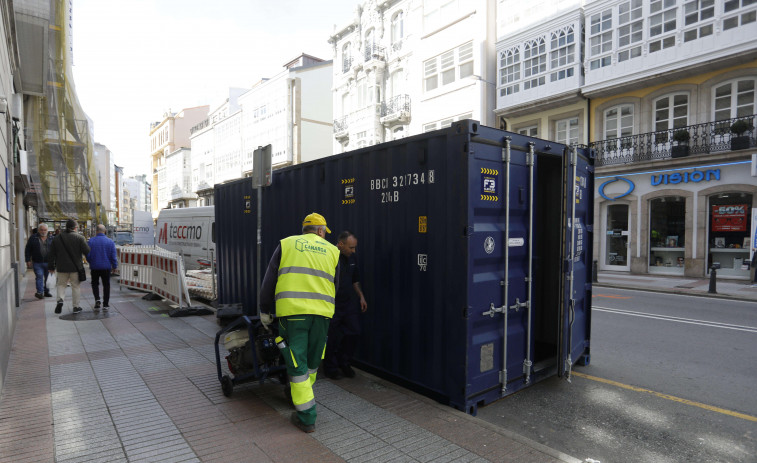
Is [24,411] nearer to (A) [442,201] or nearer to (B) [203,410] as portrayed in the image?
(B) [203,410]

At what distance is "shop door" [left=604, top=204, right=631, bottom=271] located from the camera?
793 inches

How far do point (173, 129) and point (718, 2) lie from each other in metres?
71.1

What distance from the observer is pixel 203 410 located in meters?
4.48

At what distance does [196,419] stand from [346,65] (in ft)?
103

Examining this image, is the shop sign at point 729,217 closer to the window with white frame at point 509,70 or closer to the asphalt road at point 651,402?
the window with white frame at point 509,70

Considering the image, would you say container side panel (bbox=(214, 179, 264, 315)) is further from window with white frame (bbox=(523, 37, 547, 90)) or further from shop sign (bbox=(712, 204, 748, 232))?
shop sign (bbox=(712, 204, 748, 232))

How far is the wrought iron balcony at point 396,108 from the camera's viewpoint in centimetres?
2695

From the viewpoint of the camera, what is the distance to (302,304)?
4.17 m

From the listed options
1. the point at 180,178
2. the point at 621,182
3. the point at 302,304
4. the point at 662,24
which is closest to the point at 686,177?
the point at 621,182

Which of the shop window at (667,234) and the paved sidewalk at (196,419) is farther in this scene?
the shop window at (667,234)

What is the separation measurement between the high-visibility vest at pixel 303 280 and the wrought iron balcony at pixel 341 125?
2858 centimetres

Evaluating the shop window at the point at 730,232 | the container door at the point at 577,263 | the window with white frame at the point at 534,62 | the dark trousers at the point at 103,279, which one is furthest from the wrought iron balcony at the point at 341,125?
the container door at the point at 577,263

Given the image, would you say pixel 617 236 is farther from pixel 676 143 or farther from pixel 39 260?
pixel 39 260

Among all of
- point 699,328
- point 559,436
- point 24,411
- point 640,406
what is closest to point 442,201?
point 559,436
